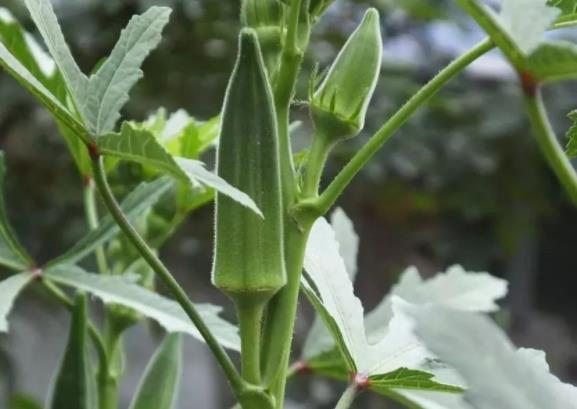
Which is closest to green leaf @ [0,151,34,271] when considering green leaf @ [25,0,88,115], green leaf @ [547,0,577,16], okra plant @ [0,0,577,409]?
okra plant @ [0,0,577,409]

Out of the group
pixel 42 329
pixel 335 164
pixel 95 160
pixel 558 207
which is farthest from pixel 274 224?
pixel 558 207

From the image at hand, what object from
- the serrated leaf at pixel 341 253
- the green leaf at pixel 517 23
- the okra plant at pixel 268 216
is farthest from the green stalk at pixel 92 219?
the green leaf at pixel 517 23

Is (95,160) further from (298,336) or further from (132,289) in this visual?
(298,336)

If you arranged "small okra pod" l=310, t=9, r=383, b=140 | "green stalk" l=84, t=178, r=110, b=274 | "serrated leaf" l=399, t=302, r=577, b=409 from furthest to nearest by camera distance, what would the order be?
"green stalk" l=84, t=178, r=110, b=274
"small okra pod" l=310, t=9, r=383, b=140
"serrated leaf" l=399, t=302, r=577, b=409

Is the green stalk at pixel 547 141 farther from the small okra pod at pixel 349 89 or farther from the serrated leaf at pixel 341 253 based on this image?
the serrated leaf at pixel 341 253

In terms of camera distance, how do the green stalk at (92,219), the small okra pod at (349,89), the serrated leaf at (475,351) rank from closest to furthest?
the serrated leaf at (475,351)
the small okra pod at (349,89)
the green stalk at (92,219)

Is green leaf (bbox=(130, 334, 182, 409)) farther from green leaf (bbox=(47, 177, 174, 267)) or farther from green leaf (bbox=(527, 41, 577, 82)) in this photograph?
green leaf (bbox=(527, 41, 577, 82))

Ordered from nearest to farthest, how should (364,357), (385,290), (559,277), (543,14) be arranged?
(543,14) → (364,357) → (385,290) → (559,277)
